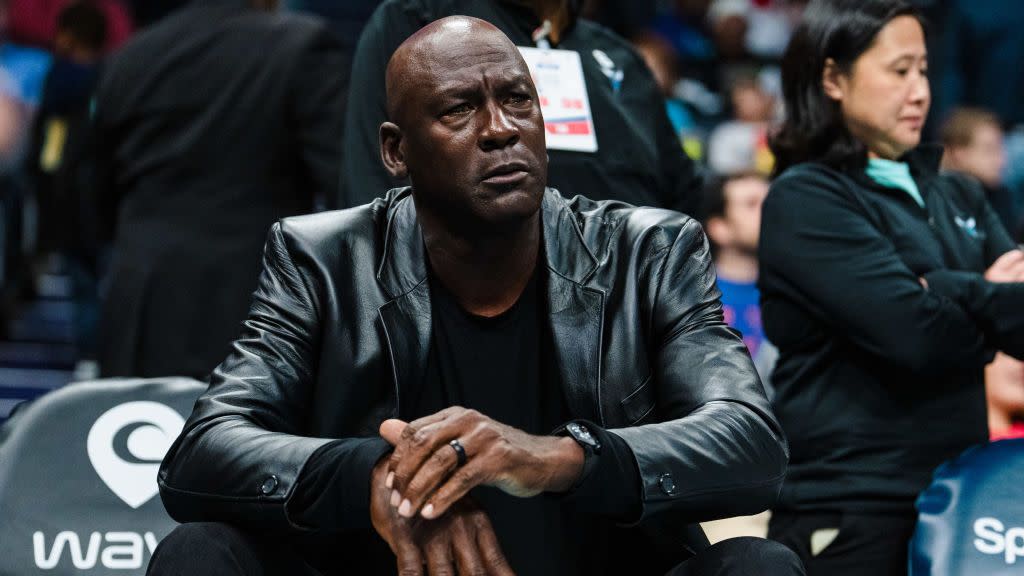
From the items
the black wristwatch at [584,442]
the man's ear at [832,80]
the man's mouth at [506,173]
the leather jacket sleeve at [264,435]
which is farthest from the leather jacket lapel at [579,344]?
the man's ear at [832,80]

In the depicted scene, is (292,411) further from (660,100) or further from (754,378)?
(660,100)

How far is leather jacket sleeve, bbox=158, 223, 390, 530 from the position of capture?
241 centimetres

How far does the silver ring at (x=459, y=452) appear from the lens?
2258 mm

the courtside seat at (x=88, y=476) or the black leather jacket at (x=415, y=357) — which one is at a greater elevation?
the black leather jacket at (x=415, y=357)

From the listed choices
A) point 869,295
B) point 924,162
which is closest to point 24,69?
point 924,162

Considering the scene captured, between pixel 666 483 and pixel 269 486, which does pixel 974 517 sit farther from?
pixel 269 486

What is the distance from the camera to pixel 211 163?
4418 millimetres

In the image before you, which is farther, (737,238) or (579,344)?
(737,238)

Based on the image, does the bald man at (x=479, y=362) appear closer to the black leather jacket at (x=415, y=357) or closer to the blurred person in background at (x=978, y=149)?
the black leather jacket at (x=415, y=357)

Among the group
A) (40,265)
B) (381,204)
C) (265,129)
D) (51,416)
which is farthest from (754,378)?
(40,265)

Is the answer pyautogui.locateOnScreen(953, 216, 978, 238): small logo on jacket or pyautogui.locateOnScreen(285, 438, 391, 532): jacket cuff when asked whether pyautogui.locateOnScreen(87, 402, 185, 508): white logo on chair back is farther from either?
pyautogui.locateOnScreen(953, 216, 978, 238): small logo on jacket

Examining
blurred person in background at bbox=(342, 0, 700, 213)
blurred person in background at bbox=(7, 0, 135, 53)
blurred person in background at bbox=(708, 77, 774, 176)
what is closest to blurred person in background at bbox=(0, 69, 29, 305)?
blurred person in background at bbox=(7, 0, 135, 53)

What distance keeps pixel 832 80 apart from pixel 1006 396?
132 cm

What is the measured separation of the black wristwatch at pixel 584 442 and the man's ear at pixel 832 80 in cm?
159
